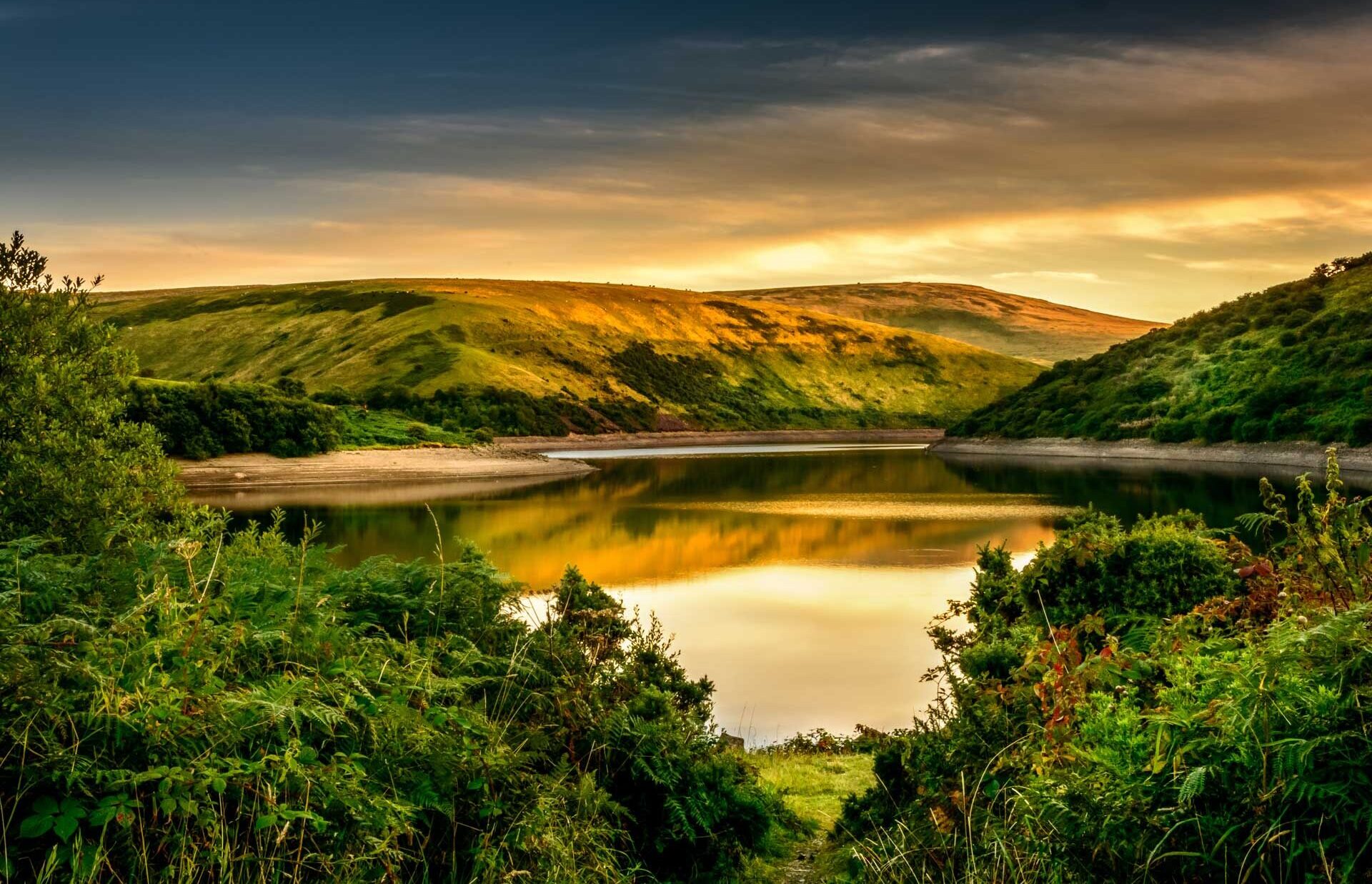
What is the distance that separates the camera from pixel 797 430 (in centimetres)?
18262

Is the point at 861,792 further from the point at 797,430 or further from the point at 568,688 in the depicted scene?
the point at 797,430

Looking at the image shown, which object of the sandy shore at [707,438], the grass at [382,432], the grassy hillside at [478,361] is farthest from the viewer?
the grassy hillside at [478,361]

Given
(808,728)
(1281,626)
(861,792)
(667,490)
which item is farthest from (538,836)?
(667,490)

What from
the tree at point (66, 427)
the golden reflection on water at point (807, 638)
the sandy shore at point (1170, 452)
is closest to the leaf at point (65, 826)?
the golden reflection on water at point (807, 638)

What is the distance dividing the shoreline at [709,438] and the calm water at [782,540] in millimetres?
42728

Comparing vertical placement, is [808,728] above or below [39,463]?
below

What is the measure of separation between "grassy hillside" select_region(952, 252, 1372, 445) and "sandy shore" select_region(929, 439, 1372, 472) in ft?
3.12

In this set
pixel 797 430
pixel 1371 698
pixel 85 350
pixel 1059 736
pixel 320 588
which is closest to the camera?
pixel 1371 698

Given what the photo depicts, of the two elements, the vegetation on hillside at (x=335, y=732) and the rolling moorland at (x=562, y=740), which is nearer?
the rolling moorland at (x=562, y=740)

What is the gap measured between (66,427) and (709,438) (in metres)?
150

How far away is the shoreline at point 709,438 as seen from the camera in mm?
131875

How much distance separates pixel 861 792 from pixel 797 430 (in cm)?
17244

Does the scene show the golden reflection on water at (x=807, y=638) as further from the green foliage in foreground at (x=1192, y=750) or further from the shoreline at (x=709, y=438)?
the shoreline at (x=709, y=438)

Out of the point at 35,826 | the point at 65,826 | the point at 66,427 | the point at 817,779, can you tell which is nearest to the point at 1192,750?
the point at 65,826
